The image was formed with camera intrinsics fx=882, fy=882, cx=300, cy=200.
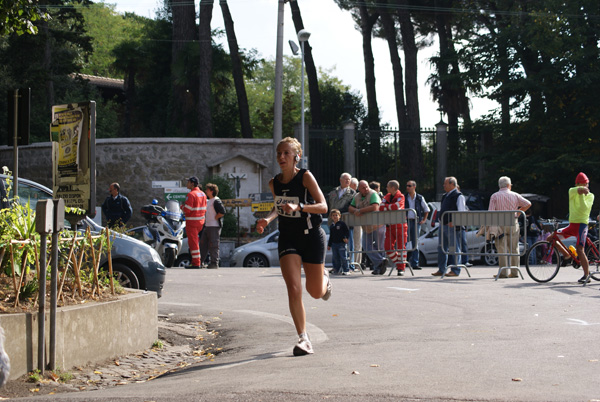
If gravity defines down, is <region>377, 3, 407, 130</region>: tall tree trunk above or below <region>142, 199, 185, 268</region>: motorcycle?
above

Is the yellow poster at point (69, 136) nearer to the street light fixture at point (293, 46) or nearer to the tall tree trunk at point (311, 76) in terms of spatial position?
the street light fixture at point (293, 46)

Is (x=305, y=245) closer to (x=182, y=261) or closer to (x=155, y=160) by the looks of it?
(x=182, y=261)

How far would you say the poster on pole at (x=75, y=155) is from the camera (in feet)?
24.9

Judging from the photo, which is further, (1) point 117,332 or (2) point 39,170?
(2) point 39,170

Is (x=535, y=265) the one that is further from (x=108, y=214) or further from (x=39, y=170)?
(x=39, y=170)

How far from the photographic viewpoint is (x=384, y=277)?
15172 mm

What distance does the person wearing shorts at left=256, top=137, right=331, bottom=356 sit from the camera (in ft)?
23.3

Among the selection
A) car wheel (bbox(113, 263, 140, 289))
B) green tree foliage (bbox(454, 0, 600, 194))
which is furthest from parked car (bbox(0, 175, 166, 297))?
green tree foliage (bbox(454, 0, 600, 194))

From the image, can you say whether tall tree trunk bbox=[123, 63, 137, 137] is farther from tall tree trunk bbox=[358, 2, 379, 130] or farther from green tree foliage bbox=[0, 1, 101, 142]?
tall tree trunk bbox=[358, 2, 379, 130]

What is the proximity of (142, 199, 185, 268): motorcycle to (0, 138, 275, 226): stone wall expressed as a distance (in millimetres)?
10446

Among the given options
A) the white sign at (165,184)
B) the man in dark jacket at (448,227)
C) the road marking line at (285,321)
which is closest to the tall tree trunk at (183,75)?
the white sign at (165,184)

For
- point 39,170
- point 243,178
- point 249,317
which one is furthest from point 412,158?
point 249,317

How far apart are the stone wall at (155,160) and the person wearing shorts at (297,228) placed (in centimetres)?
2197

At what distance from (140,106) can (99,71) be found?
109 ft
